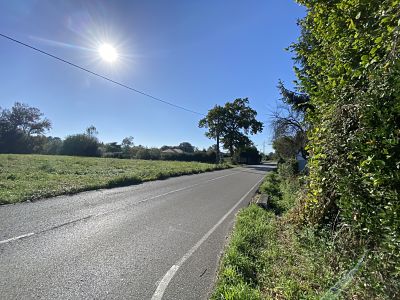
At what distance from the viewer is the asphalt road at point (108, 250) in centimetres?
380

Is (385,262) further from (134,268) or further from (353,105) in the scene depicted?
(134,268)

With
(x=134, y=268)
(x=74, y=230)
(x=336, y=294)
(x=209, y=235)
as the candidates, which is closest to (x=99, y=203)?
(x=74, y=230)

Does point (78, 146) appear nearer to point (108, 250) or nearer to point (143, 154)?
point (143, 154)

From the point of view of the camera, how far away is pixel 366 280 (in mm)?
3316

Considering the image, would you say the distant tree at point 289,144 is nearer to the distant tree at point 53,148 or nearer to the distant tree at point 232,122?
the distant tree at point 232,122

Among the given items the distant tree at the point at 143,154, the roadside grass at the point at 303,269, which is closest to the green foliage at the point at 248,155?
the distant tree at the point at 143,154

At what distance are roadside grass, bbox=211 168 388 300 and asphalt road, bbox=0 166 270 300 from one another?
47 centimetres

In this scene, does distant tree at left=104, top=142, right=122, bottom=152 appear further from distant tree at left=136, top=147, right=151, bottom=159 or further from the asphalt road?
the asphalt road

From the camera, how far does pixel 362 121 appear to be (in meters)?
3.21

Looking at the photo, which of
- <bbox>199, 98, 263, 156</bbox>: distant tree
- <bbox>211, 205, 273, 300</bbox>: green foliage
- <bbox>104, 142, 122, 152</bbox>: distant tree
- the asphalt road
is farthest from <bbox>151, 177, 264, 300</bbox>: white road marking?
<bbox>104, 142, 122, 152</bbox>: distant tree

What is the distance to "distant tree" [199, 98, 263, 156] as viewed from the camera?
2387 inches

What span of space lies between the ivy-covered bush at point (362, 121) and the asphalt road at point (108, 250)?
2.32m

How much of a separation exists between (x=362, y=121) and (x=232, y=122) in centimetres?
5870

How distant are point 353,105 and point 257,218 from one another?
210 inches
